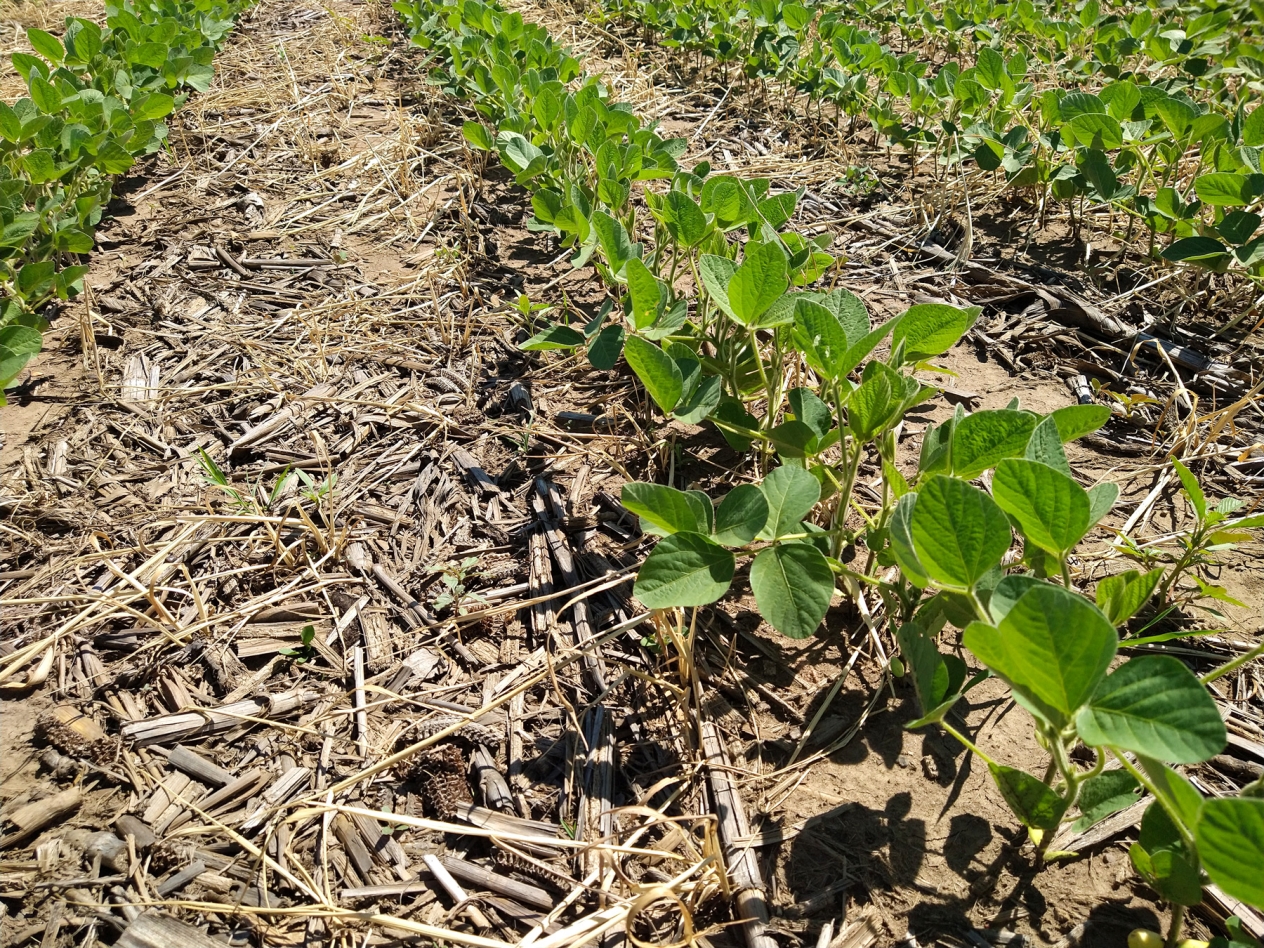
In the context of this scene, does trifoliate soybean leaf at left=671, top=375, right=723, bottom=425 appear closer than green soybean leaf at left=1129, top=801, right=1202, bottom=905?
No

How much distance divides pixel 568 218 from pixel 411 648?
3.79 feet

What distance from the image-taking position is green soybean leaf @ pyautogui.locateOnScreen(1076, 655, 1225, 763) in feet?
2.69

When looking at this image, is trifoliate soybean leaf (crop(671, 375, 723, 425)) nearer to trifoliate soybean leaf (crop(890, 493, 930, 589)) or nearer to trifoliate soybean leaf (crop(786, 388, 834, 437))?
trifoliate soybean leaf (crop(786, 388, 834, 437))

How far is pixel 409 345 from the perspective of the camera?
2.41 m

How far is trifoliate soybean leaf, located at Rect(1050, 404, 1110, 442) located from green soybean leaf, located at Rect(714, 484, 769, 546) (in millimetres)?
451

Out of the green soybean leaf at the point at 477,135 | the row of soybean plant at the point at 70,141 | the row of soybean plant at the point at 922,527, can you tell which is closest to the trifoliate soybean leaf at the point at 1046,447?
the row of soybean plant at the point at 922,527

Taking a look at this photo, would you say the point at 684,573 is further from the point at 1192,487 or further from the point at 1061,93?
the point at 1061,93

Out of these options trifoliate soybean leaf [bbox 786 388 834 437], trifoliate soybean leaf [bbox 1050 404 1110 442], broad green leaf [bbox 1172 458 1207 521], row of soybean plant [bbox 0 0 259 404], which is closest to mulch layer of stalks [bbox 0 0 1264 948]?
row of soybean plant [bbox 0 0 259 404]

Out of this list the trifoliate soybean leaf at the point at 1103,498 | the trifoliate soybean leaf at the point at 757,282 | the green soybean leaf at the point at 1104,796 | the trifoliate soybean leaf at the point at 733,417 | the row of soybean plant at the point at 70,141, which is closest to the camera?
the green soybean leaf at the point at 1104,796

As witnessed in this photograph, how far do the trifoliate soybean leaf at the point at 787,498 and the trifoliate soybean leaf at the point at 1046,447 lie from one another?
1.03 feet

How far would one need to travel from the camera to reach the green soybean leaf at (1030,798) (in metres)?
1.07

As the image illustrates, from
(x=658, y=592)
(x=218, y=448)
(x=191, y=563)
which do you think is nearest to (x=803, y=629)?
(x=658, y=592)

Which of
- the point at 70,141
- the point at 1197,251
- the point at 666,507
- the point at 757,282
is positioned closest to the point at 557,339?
the point at 757,282

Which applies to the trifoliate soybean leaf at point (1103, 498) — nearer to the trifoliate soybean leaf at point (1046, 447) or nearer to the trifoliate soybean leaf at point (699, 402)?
the trifoliate soybean leaf at point (1046, 447)
